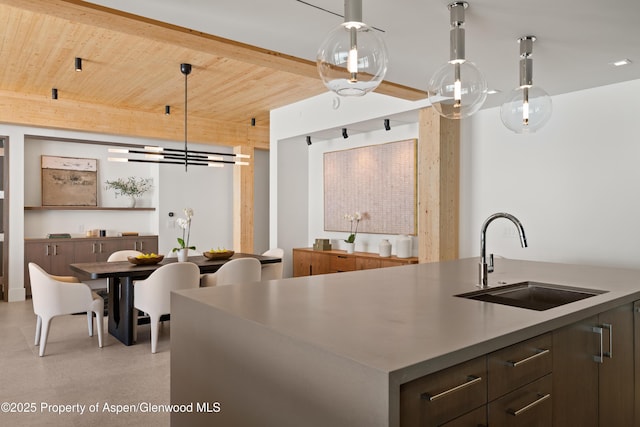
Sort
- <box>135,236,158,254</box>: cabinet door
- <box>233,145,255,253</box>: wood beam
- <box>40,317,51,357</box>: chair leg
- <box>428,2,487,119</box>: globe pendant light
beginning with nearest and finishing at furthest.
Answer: <box>428,2,487,119</box>: globe pendant light
<box>40,317,51,357</box>: chair leg
<box>135,236,158,254</box>: cabinet door
<box>233,145,255,253</box>: wood beam

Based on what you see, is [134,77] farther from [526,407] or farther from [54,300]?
[526,407]

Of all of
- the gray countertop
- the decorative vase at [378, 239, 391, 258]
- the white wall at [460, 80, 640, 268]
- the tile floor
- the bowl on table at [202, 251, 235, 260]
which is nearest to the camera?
the gray countertop

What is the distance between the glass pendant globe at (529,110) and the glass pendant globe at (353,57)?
1391mm

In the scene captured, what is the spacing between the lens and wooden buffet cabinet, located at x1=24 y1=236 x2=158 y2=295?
6.64m

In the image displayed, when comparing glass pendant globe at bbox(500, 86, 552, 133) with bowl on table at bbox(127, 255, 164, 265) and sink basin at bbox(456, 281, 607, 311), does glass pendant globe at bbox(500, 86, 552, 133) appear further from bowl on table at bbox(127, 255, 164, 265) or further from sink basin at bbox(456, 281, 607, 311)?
bowl on table at bbox(127, 255, 164, 265)

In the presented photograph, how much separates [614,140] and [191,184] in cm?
640

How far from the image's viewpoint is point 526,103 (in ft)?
9.43

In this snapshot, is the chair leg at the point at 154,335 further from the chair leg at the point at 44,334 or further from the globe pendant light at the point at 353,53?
the globe pendant light at the point at 353,53

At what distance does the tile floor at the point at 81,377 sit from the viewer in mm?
2795

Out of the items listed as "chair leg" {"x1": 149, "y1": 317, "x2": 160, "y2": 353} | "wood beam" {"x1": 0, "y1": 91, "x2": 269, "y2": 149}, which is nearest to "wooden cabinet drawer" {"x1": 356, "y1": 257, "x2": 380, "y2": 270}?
"chair leg" {"x1": 149, "y1": 317, "x2": 160, "y2": 353}

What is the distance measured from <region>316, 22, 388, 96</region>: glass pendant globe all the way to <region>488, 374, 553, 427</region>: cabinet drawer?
1.31 metres

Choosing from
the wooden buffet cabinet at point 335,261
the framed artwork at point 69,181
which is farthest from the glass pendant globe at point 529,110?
the framed artwork at point 69,181

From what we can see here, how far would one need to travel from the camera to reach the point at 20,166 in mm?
6488

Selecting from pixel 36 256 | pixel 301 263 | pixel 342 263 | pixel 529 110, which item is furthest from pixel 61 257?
pixel 529 110
